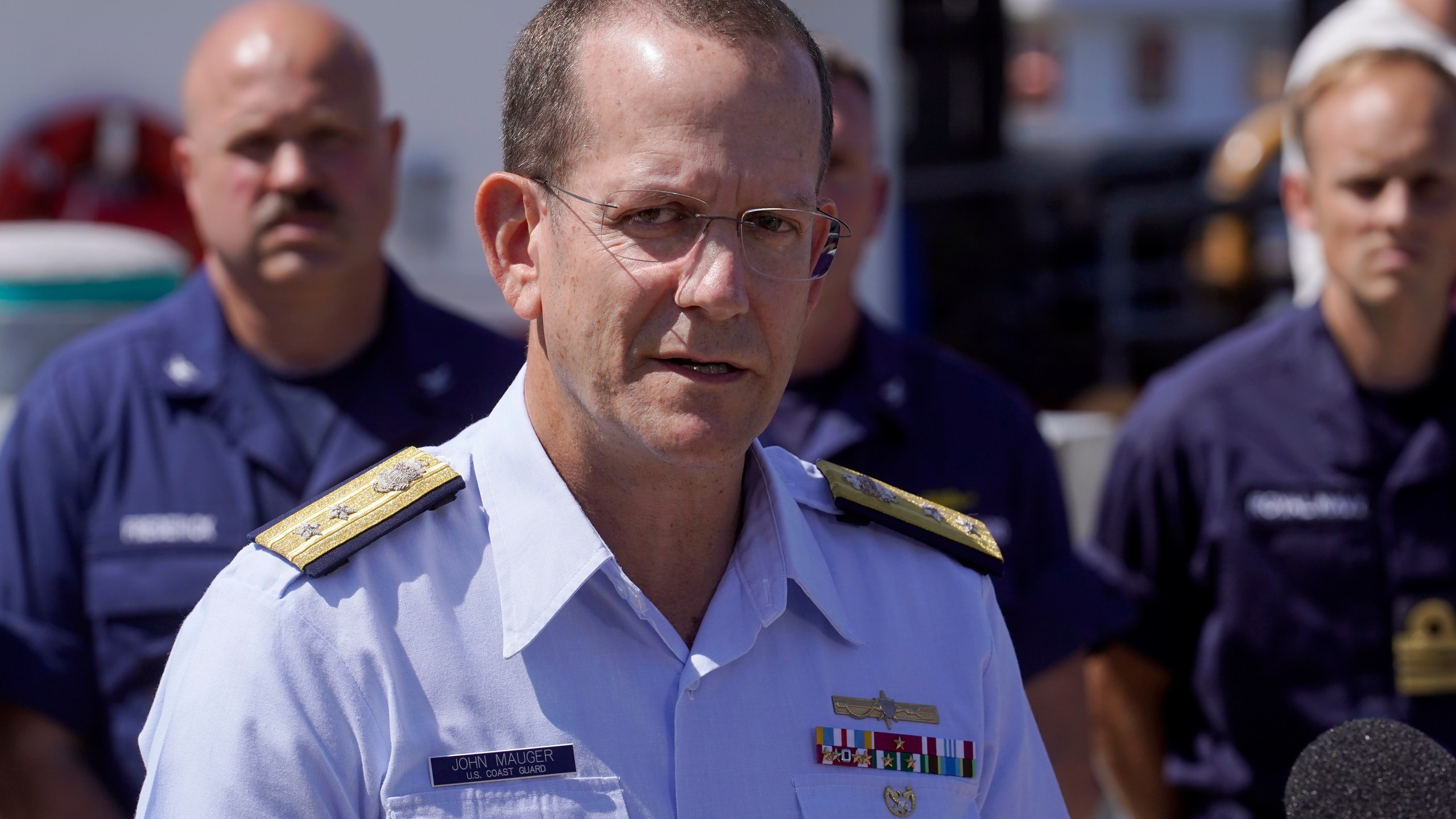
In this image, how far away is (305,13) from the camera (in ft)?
9.65

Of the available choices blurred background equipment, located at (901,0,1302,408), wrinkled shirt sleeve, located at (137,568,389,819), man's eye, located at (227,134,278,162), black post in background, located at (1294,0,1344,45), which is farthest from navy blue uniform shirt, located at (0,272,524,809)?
black post in background, located at (1294,0,1344,45)

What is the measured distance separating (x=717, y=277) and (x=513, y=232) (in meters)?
0.26

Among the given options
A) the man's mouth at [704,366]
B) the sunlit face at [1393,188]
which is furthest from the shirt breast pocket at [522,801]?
the sunlit face at [1393,188]

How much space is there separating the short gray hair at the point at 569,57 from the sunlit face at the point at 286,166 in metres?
1.22

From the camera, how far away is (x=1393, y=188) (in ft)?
9.37

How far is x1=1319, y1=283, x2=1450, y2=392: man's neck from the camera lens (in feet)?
9.77

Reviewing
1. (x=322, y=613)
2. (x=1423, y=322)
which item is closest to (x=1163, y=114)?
(x=1423, y=322)

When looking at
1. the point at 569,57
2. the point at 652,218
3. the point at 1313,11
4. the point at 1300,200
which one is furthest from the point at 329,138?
the point at 1313,11

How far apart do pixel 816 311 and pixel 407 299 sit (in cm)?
80

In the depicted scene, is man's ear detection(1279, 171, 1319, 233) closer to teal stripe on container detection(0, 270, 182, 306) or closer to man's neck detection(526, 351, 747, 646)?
man's neck detection(526, 351, 747, 646)

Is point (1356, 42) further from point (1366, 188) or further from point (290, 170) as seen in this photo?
point (290, 170)

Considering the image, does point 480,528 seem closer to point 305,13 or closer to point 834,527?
point 834,527

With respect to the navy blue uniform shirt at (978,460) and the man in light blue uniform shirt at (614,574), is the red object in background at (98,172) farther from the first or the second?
the man in light blue uniform shirt at (614,574)

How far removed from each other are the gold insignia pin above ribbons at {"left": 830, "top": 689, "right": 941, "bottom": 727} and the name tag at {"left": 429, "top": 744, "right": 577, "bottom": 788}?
30 cm
